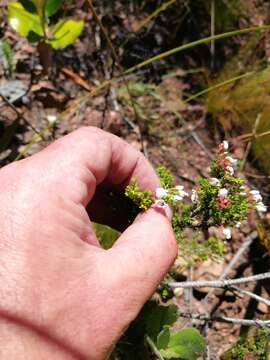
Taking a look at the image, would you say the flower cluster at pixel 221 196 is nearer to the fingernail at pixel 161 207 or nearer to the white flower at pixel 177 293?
the fingernail at pixel 161 207

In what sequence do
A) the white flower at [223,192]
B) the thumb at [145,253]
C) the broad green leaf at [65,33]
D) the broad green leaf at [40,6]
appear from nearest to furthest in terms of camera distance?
the thumb at [145,253], the white flower at [223,192], the broad green leaf at [40,6], the broad green leaf at [65,33]

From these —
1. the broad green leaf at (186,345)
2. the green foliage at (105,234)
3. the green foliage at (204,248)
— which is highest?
the green foliage at (105,234)

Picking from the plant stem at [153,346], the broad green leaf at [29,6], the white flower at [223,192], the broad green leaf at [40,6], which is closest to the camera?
the white flower at [223,192]

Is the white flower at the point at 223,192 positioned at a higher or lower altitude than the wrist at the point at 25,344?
higher

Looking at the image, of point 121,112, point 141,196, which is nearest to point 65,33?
point 121,112

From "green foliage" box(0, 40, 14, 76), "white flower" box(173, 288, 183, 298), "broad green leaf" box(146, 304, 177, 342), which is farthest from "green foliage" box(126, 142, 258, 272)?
"green foliage" box(0, 40, 14, 76)

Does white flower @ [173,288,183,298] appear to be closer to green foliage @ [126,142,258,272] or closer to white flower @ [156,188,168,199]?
green foliage @ [126,142,258,272]

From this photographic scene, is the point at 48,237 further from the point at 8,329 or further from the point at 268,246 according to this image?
the point at 268,246

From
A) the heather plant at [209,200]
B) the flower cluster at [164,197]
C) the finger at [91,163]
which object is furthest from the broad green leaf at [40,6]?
the flower cluster at [164,197]
